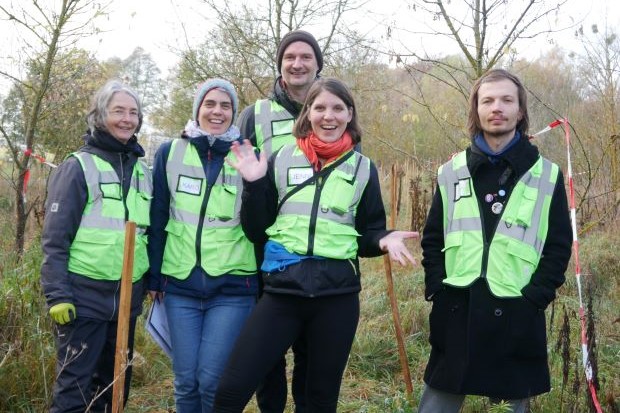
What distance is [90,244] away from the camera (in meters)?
3.06

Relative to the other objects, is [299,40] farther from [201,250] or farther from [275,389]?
[275,389]

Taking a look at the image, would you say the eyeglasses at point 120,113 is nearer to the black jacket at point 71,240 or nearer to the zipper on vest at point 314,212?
the black jacket at point 71,240

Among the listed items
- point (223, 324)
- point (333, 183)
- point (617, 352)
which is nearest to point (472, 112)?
point (333, 183)

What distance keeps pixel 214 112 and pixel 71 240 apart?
3.25 ft

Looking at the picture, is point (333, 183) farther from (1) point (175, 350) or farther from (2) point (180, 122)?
(2) point (180, 122)

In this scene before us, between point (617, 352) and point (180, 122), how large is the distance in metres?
11.6

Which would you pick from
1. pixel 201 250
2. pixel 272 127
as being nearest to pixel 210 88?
pixel 272 127

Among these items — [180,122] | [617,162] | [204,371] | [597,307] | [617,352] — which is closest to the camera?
[204,371]

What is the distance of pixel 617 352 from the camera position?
491 cm

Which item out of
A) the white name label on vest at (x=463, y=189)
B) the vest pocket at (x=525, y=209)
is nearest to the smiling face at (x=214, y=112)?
the white name label on vest at (x=463, y=189)

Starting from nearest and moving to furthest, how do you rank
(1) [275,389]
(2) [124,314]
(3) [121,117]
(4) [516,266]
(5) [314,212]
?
1. (2) [124,314]
2. (4) [516,266]
3. (5) [314,212]
4. (3) [121,117]
5. (1) [275,389]

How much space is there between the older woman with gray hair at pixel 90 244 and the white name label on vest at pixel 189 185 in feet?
0.68

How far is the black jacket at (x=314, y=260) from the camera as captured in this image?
9.46 feet

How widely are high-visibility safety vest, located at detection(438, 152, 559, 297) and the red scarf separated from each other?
66 cm
